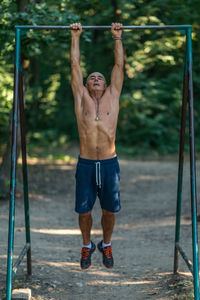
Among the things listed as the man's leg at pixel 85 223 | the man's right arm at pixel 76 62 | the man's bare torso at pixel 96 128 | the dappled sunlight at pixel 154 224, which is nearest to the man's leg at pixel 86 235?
the man's leg at pixel 85 223

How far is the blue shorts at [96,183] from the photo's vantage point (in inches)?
151

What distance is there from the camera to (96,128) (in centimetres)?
383

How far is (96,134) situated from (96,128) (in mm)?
56

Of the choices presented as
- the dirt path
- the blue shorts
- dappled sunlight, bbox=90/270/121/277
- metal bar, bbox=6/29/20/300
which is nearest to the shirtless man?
the blue shorts

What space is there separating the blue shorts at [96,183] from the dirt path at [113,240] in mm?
1168

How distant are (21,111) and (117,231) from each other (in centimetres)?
362

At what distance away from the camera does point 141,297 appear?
4352 millimetres

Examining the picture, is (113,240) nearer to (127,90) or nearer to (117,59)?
(117,59)

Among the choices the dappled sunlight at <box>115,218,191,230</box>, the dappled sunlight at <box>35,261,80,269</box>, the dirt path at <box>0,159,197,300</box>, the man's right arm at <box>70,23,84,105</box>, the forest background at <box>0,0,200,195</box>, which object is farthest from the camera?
the forest background at <box>0,0,200,195</box>

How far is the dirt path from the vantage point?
181 inches

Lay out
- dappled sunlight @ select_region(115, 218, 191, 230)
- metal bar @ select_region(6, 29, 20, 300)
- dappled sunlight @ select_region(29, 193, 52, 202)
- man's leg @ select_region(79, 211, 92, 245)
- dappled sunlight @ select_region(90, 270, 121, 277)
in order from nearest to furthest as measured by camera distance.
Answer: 1. metal bar @ select_region(6, 29, 20, 300)
2. man's leg @ select_region(79, 211, 92, 245)
3. dappled sunlight @ select_region(90, 270, 121, 277)
4. dappled sunlight @ select_region(115, 218, 191, 230)
5. dappled sunlight @ select_region(29, 193, 52, 202)

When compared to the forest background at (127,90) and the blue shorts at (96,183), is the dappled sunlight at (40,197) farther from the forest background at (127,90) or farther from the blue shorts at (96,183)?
the blue shorts at (96,183)

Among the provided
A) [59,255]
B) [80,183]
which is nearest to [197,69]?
[59,255]

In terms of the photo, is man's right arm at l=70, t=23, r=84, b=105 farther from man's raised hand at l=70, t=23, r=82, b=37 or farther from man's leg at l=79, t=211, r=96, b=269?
man's leg at l=79, t=211, r=96, b=269
